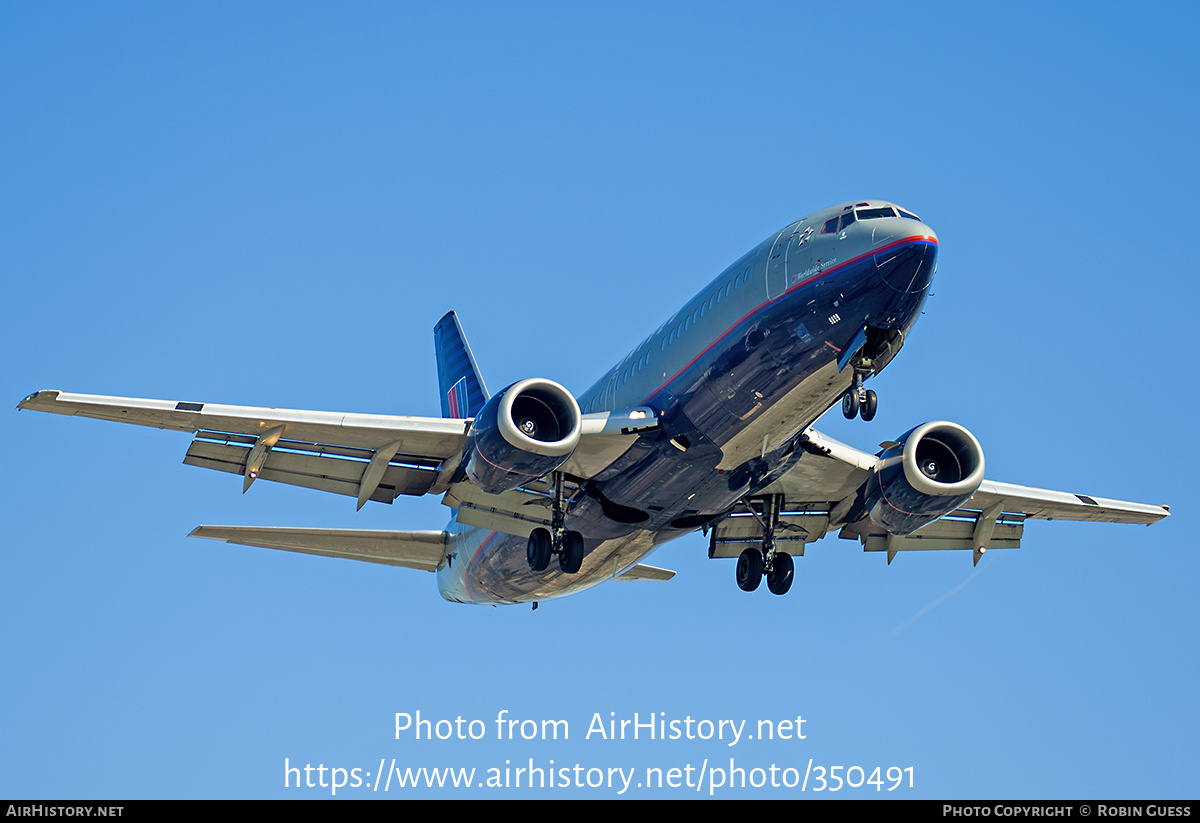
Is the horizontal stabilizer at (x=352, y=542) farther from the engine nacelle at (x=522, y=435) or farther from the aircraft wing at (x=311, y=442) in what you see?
the engine nacelle at (x=522, y=435)

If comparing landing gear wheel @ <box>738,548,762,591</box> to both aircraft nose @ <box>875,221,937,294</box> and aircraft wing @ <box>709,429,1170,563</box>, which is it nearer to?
aircraft wing @ <box>709,429,1170,563</box>

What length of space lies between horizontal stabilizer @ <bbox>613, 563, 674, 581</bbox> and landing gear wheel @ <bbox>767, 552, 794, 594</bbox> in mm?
4740

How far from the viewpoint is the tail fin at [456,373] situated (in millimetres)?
36531

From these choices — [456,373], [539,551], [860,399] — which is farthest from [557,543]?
[456,373]

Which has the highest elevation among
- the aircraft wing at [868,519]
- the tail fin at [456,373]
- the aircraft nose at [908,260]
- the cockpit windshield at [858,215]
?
the tail fin at [456,373]

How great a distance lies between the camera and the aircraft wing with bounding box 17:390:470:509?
2369 cm

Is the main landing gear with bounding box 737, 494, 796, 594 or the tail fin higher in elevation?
the tail fin

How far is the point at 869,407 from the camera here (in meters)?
22.7

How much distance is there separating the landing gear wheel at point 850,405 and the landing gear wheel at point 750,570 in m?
8.10

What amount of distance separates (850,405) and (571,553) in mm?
7401

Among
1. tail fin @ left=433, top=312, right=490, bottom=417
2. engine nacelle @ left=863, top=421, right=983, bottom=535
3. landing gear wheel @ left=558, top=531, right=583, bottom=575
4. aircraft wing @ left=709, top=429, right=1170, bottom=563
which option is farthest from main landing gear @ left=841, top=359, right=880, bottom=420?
tail fin @ left=433, top=312, right=490, bottom=417

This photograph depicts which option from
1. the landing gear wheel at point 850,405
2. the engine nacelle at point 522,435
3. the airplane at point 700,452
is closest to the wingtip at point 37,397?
the airplane at point 700,452

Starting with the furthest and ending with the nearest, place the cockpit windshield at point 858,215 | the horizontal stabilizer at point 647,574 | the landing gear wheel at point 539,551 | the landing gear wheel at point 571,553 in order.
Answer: the horizontal stabilizer at point 647,574, the landing gear wheel at point 571,553, the landing gear wheel at point 539,551, the cockpit windshield at point 858,215

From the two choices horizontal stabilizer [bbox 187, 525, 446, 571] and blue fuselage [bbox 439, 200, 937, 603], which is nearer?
blue fuselage [bbox 439, 200, 937, 603]
